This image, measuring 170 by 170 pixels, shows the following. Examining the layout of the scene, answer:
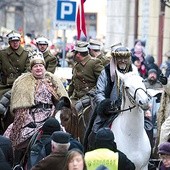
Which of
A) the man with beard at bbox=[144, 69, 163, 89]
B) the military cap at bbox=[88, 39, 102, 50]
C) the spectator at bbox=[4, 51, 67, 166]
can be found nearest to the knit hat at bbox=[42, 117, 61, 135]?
the spectator at bbox=[4, 51, 67, 166]

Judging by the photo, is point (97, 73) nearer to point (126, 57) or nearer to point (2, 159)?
point (126, 57)

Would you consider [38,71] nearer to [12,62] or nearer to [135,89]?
[135,89]

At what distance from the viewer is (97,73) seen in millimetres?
20375

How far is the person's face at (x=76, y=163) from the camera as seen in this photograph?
491 inches

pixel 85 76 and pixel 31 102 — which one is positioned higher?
pixel 85 76

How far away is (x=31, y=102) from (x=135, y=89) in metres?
2.42

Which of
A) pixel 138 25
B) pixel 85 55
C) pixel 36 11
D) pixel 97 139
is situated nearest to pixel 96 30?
pixel 36 11

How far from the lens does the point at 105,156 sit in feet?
43.6

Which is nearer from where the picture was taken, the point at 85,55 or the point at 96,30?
the point at 85,55

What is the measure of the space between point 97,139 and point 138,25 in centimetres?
3102

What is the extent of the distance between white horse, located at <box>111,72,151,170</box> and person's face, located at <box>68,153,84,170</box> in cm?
291

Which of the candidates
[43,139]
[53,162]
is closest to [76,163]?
[53,162]

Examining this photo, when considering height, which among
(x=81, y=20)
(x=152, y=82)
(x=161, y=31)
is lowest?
(x=152, y=82)

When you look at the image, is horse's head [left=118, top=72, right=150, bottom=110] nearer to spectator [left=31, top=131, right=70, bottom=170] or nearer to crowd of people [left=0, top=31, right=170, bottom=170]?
crowd of people [left=0, top=31, right=170, bottom=170]
